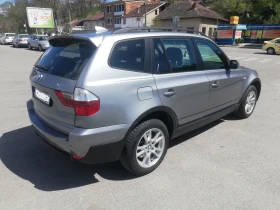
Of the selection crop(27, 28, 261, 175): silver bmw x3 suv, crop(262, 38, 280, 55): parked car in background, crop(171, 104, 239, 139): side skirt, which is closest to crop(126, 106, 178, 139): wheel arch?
crop(27, 28, 261, 175): silver bmw x3 suv

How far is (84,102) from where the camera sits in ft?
8.36

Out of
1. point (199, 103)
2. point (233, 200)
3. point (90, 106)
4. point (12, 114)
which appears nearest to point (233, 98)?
point (199, 103)

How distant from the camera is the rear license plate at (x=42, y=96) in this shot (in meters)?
2.95

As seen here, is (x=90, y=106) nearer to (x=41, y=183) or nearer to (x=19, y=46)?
(x=41, y=183)

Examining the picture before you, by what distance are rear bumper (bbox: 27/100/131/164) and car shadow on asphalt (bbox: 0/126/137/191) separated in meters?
0.36

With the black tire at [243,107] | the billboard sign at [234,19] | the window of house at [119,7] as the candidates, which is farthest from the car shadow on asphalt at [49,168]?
the window of house at [119,7]

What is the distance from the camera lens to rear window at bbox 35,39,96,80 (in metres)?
2.75

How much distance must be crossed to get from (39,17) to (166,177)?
136 feet

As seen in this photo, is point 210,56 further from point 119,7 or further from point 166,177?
point 119,7

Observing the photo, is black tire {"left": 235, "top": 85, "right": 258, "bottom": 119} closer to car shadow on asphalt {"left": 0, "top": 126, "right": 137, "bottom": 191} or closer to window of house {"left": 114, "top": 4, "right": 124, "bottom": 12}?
car shadow on asphalt {"left": 0, "top": 126, "right": 137, "bottom": 191}

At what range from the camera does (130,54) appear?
9.66 ft

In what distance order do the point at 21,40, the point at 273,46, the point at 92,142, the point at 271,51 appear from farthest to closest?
the point at 21,40 < the point at 271,51 < the point at 273,46 < the point at 92,142

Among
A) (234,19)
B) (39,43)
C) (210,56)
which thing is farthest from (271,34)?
(210,56)

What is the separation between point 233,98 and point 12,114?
438 centimetres
